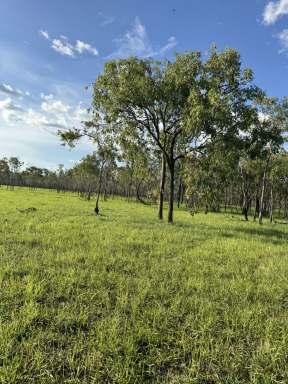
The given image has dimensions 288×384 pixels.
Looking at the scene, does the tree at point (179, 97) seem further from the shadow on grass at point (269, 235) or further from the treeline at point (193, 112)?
the shadow on grass at point (269, 235)

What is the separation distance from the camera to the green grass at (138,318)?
380 cm

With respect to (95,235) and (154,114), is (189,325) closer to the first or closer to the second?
(95,235)

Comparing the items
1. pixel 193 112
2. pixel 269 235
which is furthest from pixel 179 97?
pixel 269 235

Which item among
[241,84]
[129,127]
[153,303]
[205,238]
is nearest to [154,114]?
[129,127]

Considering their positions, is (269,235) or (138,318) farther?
(269,235)

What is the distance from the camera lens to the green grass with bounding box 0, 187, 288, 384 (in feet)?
12.5

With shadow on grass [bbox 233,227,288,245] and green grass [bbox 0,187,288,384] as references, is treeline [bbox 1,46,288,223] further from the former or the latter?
green grass [bbox 0,187,288,384]

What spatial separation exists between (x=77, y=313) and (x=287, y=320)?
155 inches

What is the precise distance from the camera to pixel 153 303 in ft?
19.0

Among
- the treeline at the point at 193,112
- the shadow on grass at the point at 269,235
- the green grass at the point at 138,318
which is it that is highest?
the treeline at the point at 193,112

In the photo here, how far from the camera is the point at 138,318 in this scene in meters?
5.14

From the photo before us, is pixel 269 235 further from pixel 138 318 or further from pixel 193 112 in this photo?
pixel 138 318

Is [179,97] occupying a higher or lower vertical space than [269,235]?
higher

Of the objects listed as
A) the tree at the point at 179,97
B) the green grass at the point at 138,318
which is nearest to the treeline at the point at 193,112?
the tree at the point at 179,97
